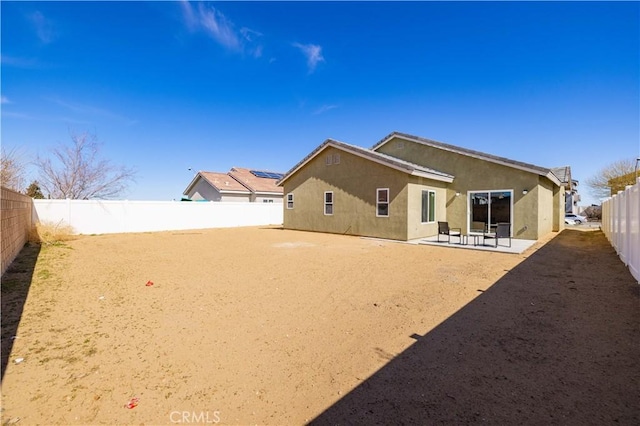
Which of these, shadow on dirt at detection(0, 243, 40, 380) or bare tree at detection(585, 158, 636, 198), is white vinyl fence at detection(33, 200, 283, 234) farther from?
bare tree at detection(585, 158, 636, 198)

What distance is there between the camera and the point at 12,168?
17.4 m

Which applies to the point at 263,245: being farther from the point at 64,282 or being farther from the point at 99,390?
the point at 99,390

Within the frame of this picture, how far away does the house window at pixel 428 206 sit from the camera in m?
14.9

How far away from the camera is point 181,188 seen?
36.3m

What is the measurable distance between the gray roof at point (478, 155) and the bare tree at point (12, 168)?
22.5 m

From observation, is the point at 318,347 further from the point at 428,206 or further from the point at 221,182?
the point at 221,182

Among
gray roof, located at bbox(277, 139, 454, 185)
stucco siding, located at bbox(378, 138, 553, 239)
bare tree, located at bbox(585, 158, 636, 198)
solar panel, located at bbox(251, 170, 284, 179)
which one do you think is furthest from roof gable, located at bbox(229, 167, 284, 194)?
bare tree, located at bbox(585, 158, 636, 198)

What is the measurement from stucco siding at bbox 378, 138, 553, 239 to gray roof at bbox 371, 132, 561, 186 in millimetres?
218

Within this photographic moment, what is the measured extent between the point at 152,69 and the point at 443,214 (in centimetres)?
1794

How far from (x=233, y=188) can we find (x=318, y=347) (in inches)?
1104

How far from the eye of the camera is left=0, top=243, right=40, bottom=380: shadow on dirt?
372 centimetres

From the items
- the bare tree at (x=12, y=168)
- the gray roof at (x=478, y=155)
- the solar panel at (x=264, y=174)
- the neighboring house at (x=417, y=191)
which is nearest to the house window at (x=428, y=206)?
the neighboring house at (x=417, y=191)

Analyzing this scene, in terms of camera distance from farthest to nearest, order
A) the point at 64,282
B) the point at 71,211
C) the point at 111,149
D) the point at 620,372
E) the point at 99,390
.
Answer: the point at 111,149 → the point at 71,211 → the point at 64,282 → the point at 620,372 → the point at 99,390

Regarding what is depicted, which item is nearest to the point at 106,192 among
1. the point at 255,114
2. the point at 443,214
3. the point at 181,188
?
the point at 181,188
